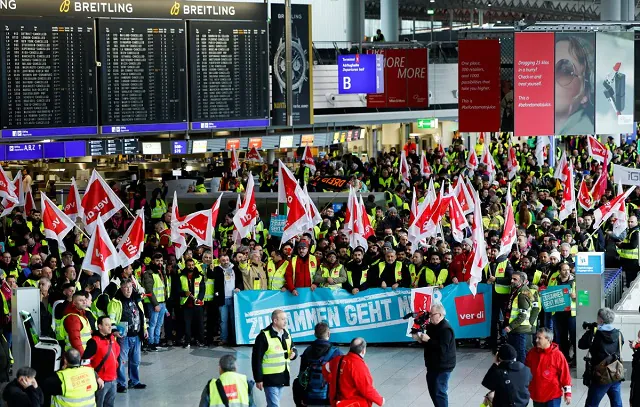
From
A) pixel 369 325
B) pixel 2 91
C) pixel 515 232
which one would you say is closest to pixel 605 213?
pixel 515 232

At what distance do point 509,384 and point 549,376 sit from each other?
941mm

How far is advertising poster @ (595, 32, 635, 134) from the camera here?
79.0 ft

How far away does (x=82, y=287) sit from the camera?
17.2m

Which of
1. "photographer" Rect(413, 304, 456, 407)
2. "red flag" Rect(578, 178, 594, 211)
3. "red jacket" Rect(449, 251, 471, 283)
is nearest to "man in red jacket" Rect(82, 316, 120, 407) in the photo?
"photographer" Rect(413, 304, 456, 407)

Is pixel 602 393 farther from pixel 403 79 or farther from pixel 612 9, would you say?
pixel 612 9

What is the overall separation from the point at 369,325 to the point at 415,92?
20.3 m

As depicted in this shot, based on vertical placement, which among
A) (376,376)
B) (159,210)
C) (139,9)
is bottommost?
(376,376)

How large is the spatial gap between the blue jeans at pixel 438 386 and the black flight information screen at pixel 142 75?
11322 millimetres

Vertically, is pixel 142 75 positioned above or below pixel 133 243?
above

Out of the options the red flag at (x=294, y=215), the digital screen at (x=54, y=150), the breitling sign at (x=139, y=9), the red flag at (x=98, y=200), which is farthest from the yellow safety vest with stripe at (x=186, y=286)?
the digital screen at (x=54, y=150)

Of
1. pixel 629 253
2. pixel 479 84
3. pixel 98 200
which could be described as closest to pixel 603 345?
pixel 629 253

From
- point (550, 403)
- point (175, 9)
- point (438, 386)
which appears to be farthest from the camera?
point (175, 9)

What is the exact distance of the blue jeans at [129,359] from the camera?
53.0 feet

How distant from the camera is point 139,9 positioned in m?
23.7
